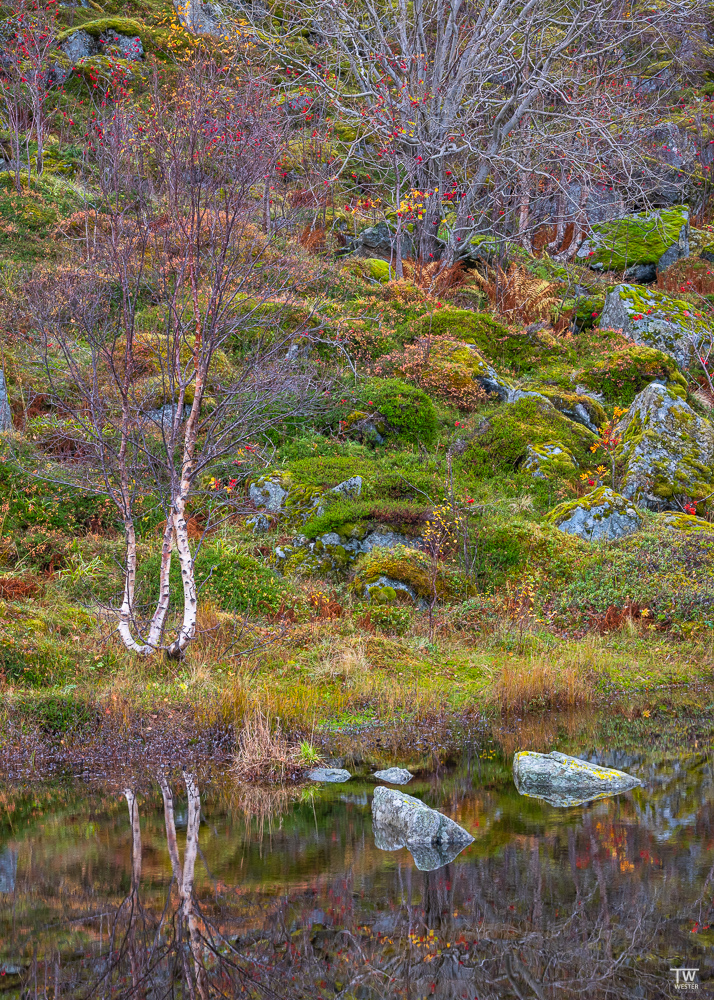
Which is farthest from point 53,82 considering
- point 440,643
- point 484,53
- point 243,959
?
point 243,959

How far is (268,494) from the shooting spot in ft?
40.7

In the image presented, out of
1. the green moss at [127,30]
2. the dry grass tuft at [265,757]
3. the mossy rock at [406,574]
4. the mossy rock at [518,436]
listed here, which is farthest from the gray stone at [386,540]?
the green moss at [127,30]

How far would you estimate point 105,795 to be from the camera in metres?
6.45

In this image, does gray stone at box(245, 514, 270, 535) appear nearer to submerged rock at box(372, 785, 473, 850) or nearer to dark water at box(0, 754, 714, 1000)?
dark water at box(0, 754, 714, 1000)

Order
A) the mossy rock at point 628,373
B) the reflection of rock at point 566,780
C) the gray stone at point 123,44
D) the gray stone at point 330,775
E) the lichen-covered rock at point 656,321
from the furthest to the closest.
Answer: the gray stone at point 123,44 → the lichen-covered rock at point 656,321 → the mossy rock at point 628,373 → the gray stone at point 330,775 → the reflection of rock at point 566,780

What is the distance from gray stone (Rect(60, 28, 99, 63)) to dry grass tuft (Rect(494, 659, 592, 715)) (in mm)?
24272

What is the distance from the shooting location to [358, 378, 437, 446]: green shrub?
14562mm

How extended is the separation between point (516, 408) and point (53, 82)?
60.1 ft

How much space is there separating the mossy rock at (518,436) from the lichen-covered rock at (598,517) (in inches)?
66.8

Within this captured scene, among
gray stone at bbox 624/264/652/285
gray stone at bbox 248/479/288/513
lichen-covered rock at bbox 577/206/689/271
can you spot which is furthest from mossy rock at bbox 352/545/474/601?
lichen-covered rock at bbox 577/206/689/271

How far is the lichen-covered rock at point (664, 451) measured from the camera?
13.1m

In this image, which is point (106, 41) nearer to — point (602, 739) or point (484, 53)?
point (484, 53)

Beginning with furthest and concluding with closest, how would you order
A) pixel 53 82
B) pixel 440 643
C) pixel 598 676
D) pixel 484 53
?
pixel 53 82
pixel 484 53
pixel 440 643
pixel 598 676

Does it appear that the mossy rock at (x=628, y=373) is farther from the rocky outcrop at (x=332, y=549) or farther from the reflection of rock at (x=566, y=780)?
the reflection of rock at (x=566, y=780)
